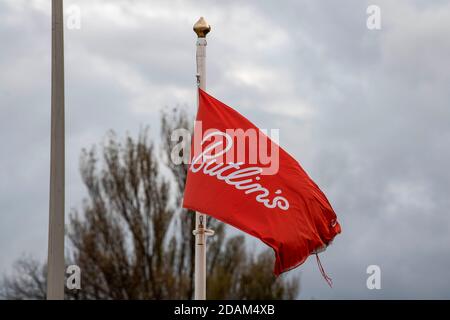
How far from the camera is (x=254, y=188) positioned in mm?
9305

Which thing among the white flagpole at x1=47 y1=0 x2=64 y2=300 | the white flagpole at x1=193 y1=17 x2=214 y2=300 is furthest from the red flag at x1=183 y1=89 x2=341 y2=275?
the white flagpole at x1=47 y1=0 x2=64 y2=300

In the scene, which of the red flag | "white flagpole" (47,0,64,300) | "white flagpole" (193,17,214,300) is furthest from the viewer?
"white flagpole" (193,17,214,300)

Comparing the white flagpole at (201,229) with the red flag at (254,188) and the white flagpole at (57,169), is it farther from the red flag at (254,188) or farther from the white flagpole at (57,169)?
the white flagpole at (57,169)

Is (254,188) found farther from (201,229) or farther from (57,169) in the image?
(57,169)

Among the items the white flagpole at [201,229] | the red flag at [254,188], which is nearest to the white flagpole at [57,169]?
the red flag at [254,188]

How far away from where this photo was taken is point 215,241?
2606cm

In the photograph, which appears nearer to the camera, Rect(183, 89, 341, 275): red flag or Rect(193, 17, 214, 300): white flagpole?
Rect(183, 89, 341, 275): red flag

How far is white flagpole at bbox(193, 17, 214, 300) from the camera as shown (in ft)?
31.4

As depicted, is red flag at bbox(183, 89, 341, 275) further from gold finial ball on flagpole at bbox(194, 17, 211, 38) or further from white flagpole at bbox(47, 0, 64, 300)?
white flagpole at bbox(47, 0, 64, 300)

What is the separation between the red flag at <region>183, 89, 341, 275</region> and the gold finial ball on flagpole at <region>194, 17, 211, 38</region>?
652mm
